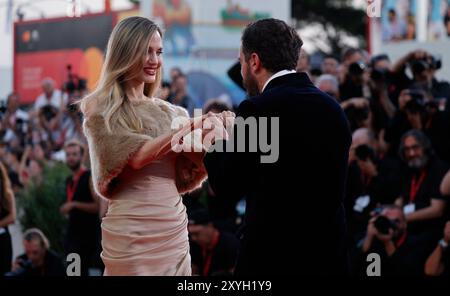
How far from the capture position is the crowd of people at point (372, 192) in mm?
7840

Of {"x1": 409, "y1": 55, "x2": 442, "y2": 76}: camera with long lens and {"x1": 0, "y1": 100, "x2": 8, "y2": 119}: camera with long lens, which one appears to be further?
{"x1": 0, "y1": 100, "x2": 8, "y2": 119}: camera with long lens

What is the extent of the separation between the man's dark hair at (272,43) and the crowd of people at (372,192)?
8.78ft

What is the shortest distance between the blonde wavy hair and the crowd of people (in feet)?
6.77

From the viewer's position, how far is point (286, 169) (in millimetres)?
4250

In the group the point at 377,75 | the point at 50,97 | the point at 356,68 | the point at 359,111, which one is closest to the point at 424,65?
the point at 377,75

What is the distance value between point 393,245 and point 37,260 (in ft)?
11.1

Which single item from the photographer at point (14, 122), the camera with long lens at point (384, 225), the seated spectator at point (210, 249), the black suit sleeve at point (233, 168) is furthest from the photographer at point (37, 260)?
the photographer at point (14, 122)

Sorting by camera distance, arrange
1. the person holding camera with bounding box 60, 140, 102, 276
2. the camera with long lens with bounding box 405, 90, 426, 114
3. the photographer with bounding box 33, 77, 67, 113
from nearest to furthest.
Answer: the camera with long lens with bounding box 405, 90, 426, 114, the person holding camera with bounding box 60, 140, 102, 276, the photographer with bounding box 33, 77, 67, 113

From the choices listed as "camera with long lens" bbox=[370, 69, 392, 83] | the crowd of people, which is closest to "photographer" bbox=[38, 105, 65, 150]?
the crowd of people

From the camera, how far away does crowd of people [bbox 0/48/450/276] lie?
309 inches

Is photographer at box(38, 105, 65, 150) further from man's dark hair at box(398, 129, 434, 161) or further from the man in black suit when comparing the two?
the man in black suit

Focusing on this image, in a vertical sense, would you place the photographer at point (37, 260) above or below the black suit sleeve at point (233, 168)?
below

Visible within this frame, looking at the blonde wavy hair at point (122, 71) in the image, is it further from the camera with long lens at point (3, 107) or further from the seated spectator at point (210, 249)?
the camera with long lens at point (3, 107)

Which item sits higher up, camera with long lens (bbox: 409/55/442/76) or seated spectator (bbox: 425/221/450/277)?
camera with long lens (bbox: 409/55/442/76)
